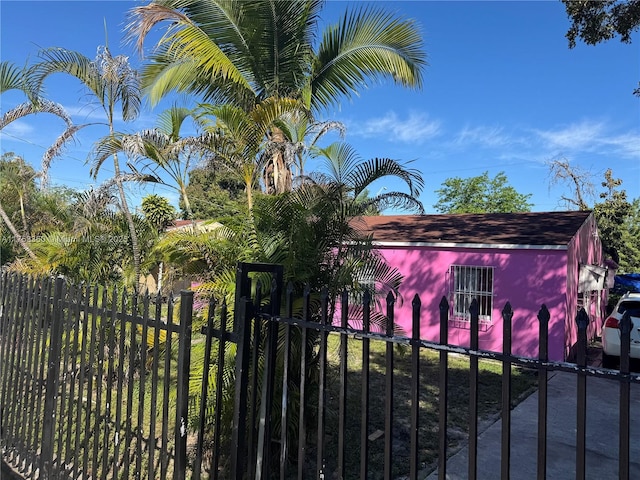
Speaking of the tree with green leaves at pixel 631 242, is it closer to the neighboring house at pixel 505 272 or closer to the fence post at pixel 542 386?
the neighboring house at pixel 505 272

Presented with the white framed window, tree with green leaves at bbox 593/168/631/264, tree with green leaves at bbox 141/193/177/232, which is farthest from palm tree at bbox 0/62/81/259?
tree with green leaves at bbox 593/168/631/264

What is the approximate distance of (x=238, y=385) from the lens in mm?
2227

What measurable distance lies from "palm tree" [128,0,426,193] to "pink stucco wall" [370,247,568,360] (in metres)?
5.13

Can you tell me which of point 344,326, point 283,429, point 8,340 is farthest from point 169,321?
point 8,340

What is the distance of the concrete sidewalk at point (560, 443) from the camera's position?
4.11m

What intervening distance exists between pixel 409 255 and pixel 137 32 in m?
8.31

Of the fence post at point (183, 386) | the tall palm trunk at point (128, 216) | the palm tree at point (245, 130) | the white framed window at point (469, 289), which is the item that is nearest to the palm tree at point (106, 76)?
the tall palm trunk at point (128, 216)

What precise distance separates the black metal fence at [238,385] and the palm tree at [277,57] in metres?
2.86

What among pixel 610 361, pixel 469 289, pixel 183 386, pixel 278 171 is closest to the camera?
pixel 183 386

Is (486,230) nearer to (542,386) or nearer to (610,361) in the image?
(610,361)

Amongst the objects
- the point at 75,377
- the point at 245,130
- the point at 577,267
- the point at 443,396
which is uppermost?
the point at 245,130

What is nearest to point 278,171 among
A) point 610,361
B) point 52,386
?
point 52,386

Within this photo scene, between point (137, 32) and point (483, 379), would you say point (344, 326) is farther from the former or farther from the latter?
point (483, 379)

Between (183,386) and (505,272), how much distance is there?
29.0 ft
